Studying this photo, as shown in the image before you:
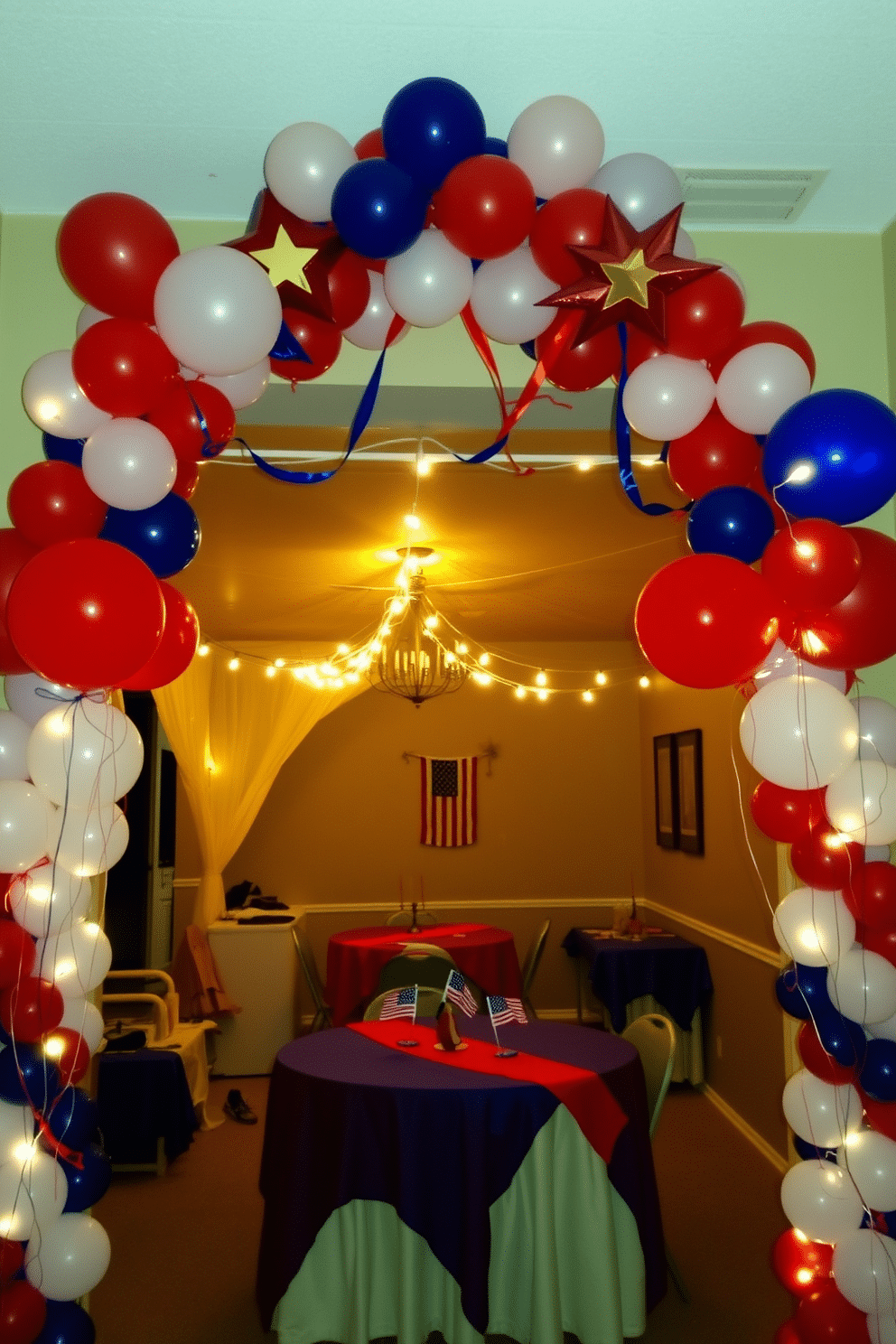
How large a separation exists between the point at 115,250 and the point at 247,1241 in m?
3.69

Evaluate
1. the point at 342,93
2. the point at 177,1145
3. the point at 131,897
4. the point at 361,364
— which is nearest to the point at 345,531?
the point at 361,364

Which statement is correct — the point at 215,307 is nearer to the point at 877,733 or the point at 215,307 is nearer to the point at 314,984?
the point at 877,733

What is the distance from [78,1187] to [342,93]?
2.41 m

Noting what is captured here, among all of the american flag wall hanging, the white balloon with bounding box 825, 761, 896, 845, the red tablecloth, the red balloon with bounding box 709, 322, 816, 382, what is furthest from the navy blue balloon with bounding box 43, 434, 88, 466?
the american flag wall hanging

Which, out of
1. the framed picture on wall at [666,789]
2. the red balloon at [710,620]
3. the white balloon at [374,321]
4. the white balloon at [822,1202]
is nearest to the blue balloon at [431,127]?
the white balloon at [374,321]

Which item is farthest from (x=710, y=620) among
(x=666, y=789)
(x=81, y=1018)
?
(x=666, y=789)

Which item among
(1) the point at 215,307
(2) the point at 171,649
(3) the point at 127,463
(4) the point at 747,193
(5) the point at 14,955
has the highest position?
(4) the point at 747,193

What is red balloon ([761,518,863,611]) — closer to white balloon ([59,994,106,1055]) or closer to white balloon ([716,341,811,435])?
white balloon ([716,341,811,435])

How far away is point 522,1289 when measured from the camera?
294cm

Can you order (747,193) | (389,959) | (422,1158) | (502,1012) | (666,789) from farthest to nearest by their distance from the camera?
1. (666,789)
2. (389,959)
3. (502,1012)
4. (422,1158)
5. (747,193)

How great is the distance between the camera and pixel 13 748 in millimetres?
2010

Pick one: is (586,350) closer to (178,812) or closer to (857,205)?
(857,205)

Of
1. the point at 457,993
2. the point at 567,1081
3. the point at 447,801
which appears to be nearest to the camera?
the point at 567,1081

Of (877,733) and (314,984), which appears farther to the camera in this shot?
(314,984)
